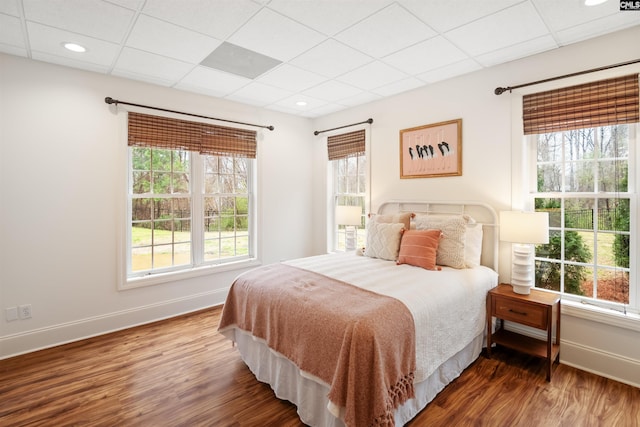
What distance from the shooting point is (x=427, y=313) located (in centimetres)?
199

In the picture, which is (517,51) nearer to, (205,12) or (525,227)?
(525,227)

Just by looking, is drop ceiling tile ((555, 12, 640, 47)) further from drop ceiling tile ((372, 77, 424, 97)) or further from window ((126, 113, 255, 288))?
window ((126, 113, 255, 288))

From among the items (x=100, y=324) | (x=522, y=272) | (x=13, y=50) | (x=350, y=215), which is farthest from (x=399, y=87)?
(x=100, y=324)

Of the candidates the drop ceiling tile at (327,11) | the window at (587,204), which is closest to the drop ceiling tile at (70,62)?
the drop ceiling tile at (327,11)

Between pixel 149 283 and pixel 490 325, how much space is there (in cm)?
342

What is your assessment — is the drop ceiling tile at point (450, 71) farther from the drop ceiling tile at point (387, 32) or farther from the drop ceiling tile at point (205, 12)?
the drop ceiling tile at point (205, 12)

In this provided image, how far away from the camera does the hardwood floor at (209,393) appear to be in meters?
1.95

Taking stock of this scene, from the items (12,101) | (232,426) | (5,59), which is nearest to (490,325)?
(232,426)

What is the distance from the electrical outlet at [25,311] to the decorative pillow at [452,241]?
146 inches

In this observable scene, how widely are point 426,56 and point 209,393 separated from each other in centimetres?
322

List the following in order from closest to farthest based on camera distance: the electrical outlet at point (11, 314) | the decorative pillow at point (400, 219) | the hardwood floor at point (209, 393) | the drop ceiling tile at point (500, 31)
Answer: the hardwood floor at point (209, 393) → the drop ceiling tile at point (500, 31) → the electrical outlet at point (11, 314) → the decorative pillow at point (400, 219)

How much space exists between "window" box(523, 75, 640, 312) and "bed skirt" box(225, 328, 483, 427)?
0.97 m

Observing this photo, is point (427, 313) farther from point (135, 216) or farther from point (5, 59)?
point (5, 59)

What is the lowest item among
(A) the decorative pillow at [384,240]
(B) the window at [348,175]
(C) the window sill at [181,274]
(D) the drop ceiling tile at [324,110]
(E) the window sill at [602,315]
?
(E) the window sill at [602,315]
